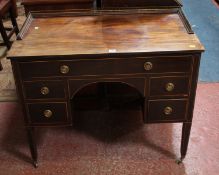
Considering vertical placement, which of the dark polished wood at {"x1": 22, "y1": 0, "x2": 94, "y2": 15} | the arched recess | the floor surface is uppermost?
the dark polished wood at {"x1": 22, "y1": 0, "x2": 94, "y2": 15}

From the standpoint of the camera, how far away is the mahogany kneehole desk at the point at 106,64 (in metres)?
1.43

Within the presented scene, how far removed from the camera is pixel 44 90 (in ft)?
4.96

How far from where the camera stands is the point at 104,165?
178cm

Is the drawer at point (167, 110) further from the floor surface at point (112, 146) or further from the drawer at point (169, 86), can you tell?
the floor surface at point (112, 146)

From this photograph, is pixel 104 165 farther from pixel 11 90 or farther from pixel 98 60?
pixel 11 90

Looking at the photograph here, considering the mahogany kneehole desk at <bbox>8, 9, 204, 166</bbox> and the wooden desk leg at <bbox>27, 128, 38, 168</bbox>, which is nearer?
the mahogany kneehole desk at <bbox>8, 9, 204, 166</bbox>

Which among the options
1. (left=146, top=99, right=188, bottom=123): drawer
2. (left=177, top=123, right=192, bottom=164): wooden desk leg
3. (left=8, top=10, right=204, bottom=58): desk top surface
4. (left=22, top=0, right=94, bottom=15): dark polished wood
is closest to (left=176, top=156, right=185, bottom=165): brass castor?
(left=177, top=123, right=192, bottom=164): wooden desk leg

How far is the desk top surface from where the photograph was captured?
143 cm

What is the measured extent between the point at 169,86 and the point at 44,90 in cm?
60

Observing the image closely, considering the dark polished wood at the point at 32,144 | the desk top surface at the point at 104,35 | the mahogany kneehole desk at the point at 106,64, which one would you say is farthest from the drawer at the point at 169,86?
the dark polished wood at the point at 32,144

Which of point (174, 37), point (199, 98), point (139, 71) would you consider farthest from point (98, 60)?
point (199, 98)

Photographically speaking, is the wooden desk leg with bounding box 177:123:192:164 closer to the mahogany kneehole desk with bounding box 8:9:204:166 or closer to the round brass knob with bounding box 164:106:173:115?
the mahogany kneehole desk with bounding box 8:9:204:166

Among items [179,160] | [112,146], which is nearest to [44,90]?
[112,146]

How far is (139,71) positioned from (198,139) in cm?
74
